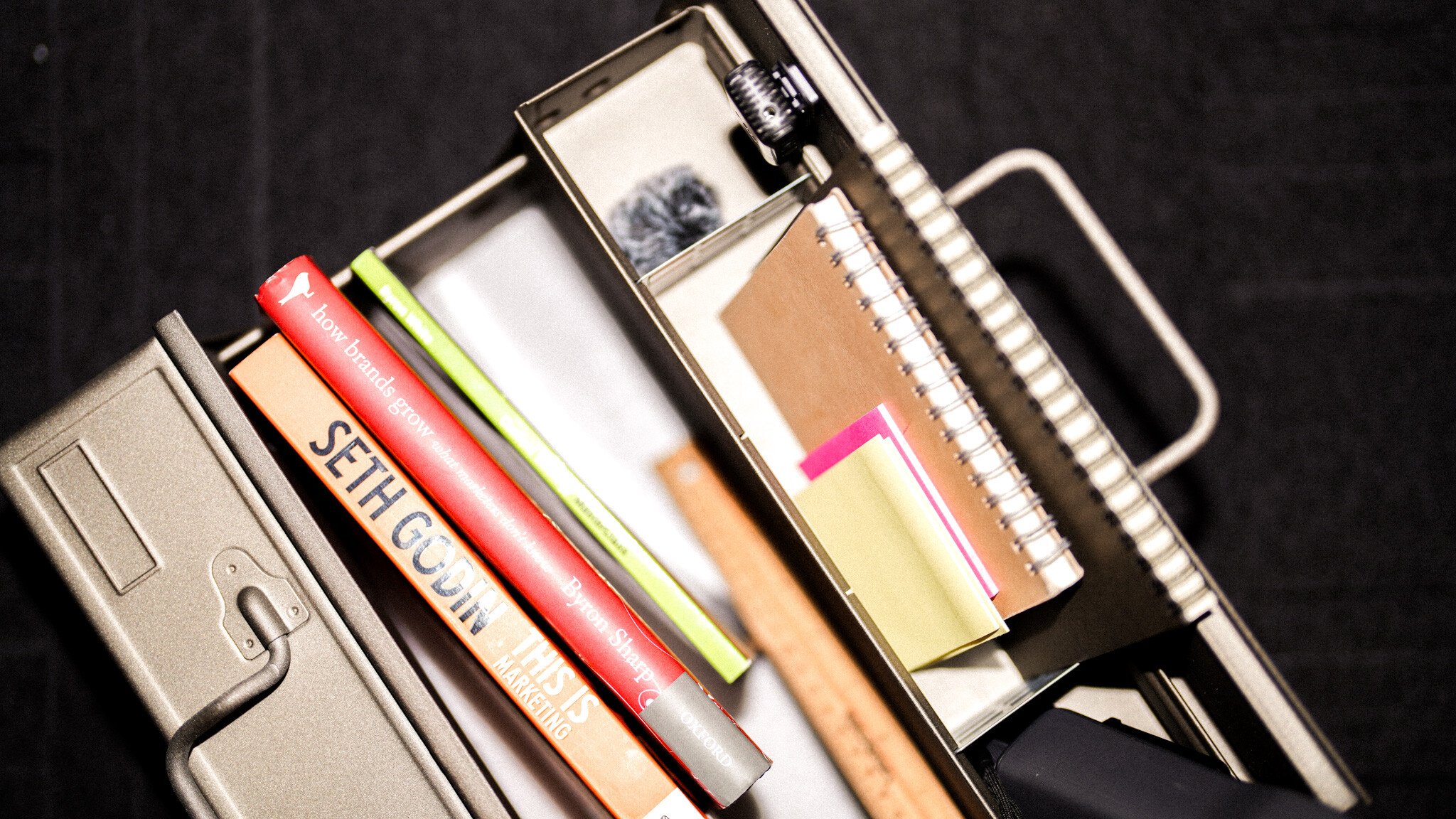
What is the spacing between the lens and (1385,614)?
1.34 m

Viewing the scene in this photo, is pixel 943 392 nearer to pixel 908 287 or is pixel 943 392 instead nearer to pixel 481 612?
pixel 908 287

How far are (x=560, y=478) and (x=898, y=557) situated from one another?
0.26 metres

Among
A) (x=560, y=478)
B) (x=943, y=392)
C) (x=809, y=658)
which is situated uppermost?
(x=560, y=478)

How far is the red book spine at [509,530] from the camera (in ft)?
1.78

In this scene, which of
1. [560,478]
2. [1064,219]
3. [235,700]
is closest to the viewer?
[235,700]

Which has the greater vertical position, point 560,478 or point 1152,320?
point 560,478

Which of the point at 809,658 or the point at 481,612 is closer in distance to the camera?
the point at 481,612

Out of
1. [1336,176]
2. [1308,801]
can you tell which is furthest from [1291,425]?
[1308,801]

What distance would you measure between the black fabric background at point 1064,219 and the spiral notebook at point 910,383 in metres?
0.86

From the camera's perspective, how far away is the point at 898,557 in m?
0.59

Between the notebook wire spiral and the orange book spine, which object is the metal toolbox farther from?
the orange book spine

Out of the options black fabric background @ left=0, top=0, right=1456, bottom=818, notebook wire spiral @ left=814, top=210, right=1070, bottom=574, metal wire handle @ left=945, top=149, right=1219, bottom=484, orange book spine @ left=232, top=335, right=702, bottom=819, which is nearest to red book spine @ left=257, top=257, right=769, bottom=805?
orange book spine @ left=232, top=335, right=702, bottom=819

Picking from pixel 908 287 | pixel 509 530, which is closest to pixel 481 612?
pixel 509 530

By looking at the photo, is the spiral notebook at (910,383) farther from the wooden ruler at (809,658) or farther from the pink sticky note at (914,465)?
the wooden ruler at (809,658)
